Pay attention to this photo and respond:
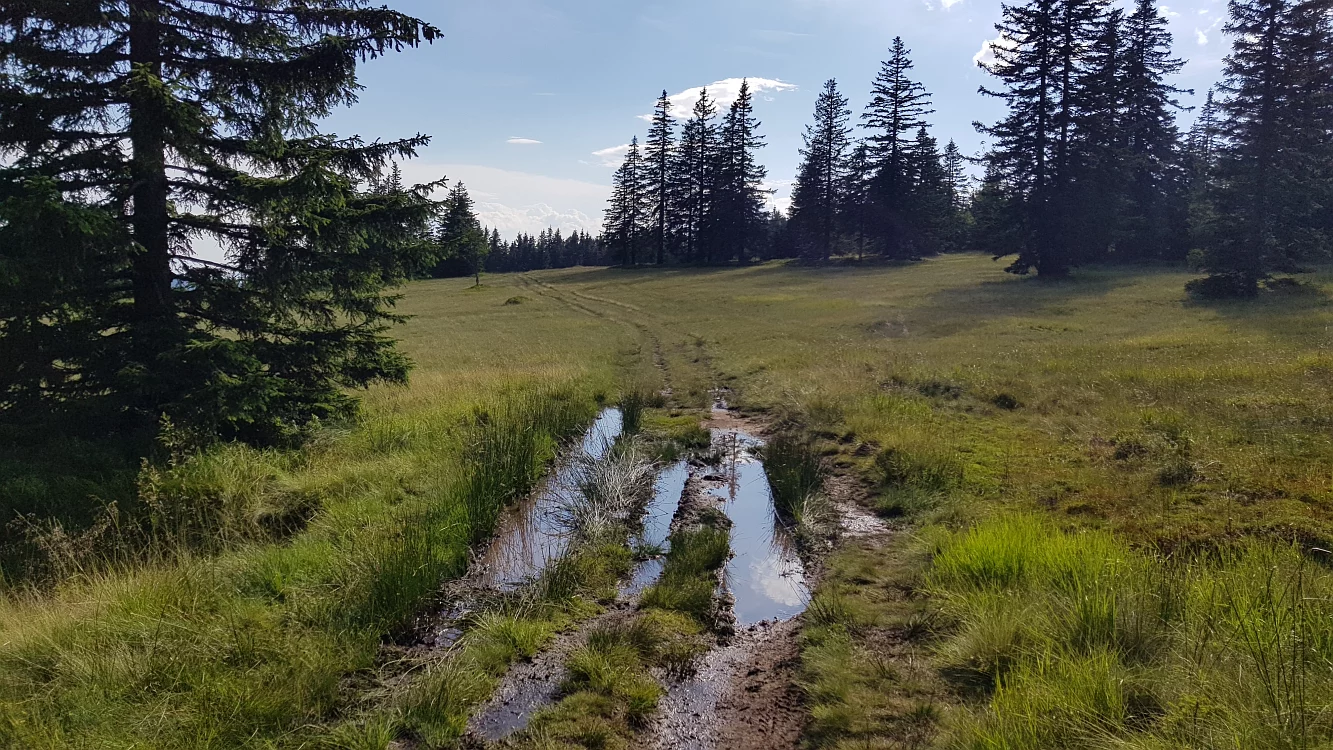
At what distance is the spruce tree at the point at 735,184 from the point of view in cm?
6856

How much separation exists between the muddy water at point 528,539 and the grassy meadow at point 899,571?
278 mm

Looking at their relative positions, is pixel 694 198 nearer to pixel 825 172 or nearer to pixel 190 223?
pixel 825 172

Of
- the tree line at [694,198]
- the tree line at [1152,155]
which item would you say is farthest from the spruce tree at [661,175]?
the tree line at [1152,155]

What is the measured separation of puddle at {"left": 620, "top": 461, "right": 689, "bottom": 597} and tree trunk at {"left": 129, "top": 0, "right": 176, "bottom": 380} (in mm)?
6047

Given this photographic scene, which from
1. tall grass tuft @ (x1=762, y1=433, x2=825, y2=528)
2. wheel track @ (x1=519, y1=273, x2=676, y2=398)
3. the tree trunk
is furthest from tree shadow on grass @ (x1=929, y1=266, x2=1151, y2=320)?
the tree trunk

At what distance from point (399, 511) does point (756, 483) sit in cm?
476

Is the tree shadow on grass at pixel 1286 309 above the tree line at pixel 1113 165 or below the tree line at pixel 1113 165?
below

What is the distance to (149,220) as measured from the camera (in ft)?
26.5

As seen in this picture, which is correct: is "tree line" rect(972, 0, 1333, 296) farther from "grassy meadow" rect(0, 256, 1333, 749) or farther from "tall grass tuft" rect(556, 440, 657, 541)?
"tall grass tuft" rect(556, 440, 657, 541)

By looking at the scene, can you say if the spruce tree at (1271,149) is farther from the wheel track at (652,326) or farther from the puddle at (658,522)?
the puddle at (658,522)

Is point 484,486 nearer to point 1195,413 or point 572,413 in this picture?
point 572,413

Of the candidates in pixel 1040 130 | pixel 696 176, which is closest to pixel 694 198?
pixel 696 176

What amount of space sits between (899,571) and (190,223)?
9.20 metres

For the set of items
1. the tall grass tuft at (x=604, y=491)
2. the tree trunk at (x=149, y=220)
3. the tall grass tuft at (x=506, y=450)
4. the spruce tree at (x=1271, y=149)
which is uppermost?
the spruce tree at (x=1271, y=149)
